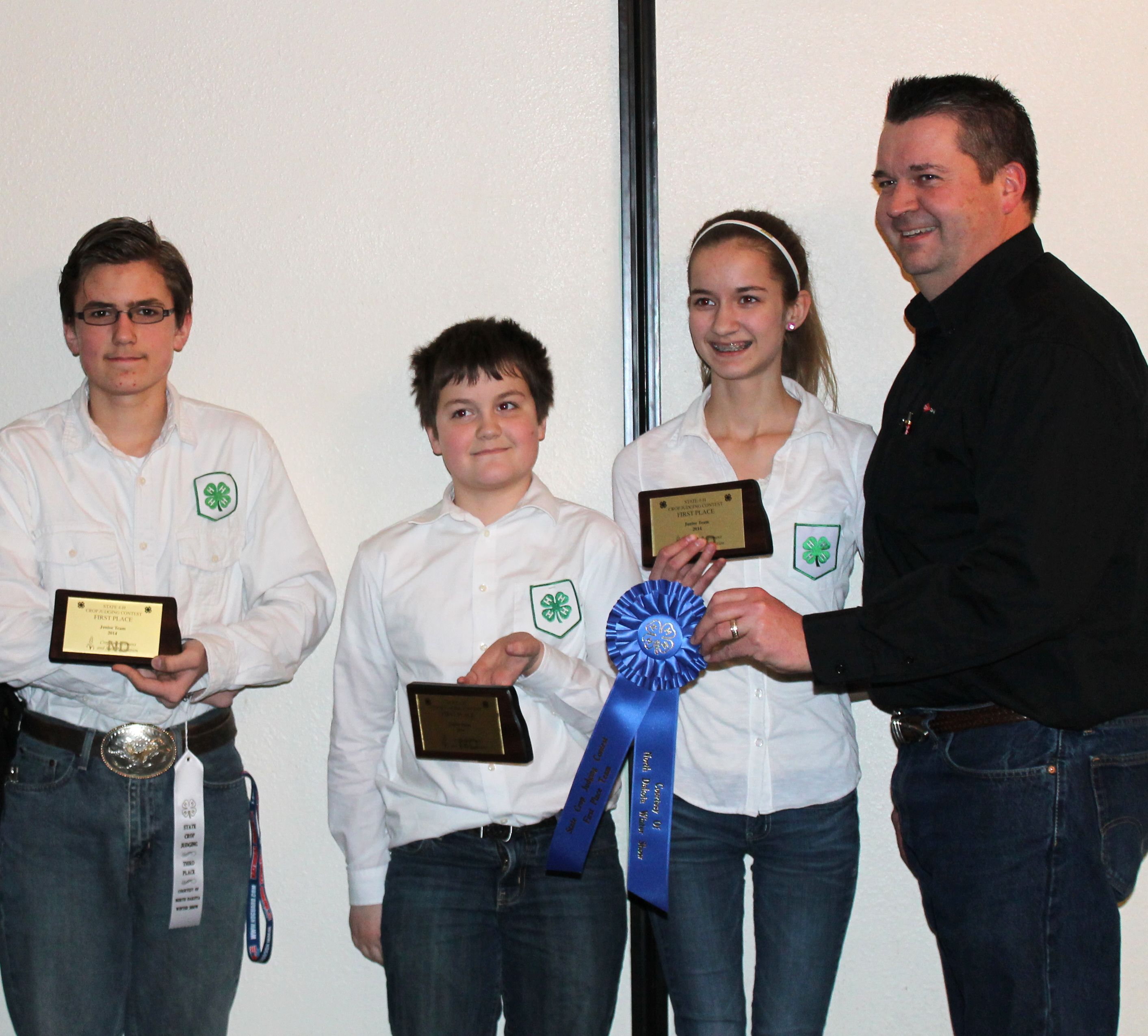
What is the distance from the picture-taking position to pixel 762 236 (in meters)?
2.16

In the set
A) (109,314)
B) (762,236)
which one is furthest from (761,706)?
(109,314)

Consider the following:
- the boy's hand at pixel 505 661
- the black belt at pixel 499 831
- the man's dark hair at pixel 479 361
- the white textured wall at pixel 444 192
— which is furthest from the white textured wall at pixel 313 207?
the boy's hand at pixel 505 661

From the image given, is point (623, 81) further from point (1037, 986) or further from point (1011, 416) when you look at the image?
point (1037, 986)

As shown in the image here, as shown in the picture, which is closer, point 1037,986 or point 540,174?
point 1037,986

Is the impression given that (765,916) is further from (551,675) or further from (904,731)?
(551,675)

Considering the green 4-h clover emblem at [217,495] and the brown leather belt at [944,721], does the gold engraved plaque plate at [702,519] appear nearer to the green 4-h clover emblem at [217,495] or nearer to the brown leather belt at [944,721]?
the brown leather belt at [944,721]

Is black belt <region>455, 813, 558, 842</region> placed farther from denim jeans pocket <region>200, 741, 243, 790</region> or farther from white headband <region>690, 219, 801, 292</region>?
white headband <region>690, 219, 801, 292</region>

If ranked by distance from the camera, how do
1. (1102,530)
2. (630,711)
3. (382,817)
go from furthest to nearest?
(382,817), (630,711), (1102,530)

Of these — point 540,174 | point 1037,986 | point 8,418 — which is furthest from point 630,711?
point 8,418

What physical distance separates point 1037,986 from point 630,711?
753mm

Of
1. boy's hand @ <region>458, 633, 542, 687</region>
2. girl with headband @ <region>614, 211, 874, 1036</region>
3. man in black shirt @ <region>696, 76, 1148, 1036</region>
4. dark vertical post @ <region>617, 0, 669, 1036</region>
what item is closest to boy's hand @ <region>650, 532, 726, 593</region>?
girl with headband @ <region>614, 211, 874, 1036</region>

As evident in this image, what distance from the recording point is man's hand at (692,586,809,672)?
5.70 ft

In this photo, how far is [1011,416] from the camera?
1617mm

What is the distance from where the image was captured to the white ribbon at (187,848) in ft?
6.55
